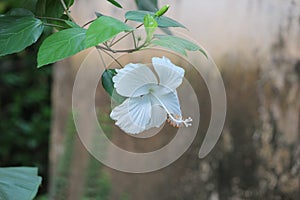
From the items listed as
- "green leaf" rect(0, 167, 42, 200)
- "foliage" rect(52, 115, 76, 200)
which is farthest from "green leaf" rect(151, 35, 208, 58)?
"foliage" rect(52, 115, 76, 200)

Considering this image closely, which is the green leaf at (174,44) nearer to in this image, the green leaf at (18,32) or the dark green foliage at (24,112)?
the green leaf at (18,32)

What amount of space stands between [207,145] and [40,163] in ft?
7.70

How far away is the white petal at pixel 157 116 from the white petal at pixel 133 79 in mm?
18

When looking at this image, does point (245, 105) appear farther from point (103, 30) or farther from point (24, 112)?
point (24, 112)

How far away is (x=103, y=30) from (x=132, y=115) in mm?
94

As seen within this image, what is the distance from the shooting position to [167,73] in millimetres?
505

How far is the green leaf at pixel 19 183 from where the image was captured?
712 mm

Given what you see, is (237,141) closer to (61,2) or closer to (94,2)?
(94,2)

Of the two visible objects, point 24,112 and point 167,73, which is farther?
point 24,112

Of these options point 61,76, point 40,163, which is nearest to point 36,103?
point 40,163

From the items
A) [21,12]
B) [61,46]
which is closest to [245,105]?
[21,12]

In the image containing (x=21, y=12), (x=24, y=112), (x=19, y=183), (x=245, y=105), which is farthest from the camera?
(x=24, y=112)

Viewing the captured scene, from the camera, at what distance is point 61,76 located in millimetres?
1953

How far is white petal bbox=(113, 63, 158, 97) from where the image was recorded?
1.61 ft
